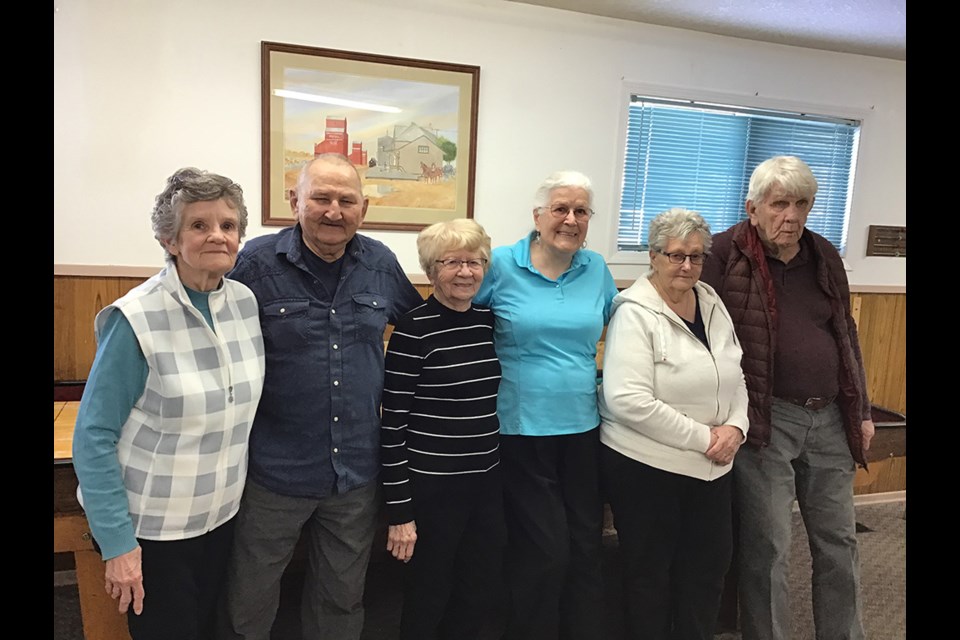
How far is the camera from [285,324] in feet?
5.00

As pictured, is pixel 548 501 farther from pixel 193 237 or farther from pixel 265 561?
pixel 193 237

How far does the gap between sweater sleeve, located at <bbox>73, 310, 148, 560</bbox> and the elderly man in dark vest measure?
1.65 meters

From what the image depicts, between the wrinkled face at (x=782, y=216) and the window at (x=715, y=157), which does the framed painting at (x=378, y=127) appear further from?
the wrinkled face at (x=782, y=216)

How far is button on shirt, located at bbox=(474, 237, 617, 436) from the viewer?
1.77 metres

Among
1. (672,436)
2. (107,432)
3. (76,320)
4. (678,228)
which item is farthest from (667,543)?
(76,320)

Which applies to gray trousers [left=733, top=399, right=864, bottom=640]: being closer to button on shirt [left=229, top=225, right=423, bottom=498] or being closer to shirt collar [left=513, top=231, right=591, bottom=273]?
shirt collar [left=513, top=231, right=591, bottom=273]

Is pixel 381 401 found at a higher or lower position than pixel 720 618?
higher

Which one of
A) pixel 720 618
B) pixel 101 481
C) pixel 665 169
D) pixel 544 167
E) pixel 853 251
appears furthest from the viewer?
pixel 853 251

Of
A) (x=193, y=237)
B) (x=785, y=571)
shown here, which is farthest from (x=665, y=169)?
(x=193, y=237)

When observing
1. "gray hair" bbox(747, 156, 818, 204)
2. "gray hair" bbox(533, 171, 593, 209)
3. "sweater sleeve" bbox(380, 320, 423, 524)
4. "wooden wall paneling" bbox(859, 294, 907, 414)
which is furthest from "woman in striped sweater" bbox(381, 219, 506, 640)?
"wooden wall paneling" bbox(859, 294, 907, 414)

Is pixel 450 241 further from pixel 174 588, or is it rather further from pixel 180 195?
pixel 174 588
